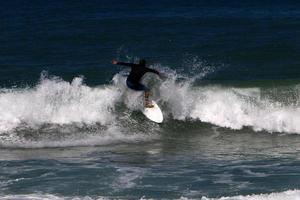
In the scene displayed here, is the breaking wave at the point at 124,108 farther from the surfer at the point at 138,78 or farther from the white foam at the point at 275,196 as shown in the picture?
the white foam at the point at 275,196

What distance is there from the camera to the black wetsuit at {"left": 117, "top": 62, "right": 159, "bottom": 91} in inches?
756

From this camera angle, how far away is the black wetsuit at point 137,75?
63.0ft

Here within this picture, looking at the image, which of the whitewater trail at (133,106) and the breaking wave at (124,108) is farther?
the whitewater trail at (133,106)

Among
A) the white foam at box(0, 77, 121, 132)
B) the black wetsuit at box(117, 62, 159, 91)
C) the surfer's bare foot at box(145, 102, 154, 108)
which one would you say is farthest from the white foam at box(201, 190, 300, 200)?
the white foam at box(0, 77, 121, 132)

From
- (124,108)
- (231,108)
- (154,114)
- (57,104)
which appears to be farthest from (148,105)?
(57,104)

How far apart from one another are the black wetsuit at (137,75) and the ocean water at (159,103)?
1.17 meters

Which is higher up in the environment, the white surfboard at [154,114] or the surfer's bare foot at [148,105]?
the surfer's bare foot at [148,105]

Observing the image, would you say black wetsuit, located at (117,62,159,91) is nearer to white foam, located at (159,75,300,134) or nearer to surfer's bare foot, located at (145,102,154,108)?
surfer's bare foot, located at (145,102,154,108)

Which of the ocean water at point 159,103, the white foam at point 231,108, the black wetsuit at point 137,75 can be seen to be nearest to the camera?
the ocean water at point 159,103

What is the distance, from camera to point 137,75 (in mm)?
19328

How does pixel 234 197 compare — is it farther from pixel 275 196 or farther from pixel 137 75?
pixel 137 75

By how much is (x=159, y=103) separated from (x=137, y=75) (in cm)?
183

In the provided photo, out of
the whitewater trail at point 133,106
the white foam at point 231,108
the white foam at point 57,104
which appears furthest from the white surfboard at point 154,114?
the white foam at point 57,104

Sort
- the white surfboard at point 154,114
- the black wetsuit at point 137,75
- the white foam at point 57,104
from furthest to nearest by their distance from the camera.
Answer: the white foam at point 57,104 → the white surfboard at point 154,114 → the black wetsuit at point 137,75
